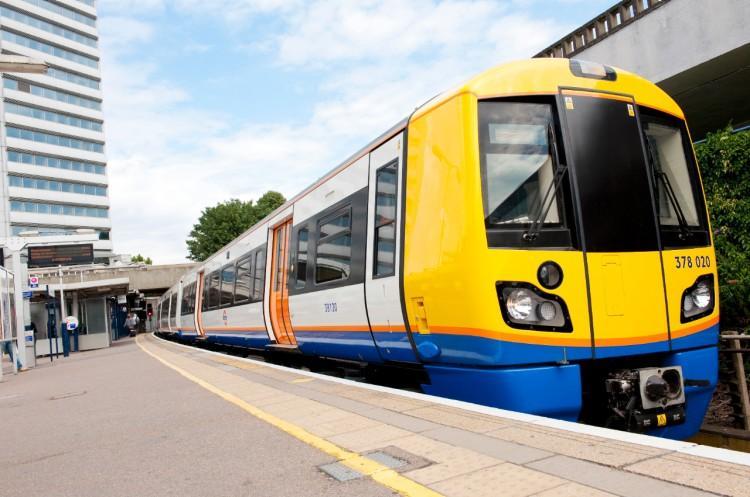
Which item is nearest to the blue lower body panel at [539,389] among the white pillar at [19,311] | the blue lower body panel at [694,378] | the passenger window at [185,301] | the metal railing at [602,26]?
the blue lower body panel at [694,378]

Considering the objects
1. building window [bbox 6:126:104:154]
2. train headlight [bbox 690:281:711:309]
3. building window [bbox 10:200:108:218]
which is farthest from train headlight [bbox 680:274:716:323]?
building window [bbox 6:126:104:154]

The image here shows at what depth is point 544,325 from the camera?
14.7 ft

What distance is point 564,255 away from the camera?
459 centimetres

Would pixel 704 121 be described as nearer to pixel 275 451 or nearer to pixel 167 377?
pixel 167 377

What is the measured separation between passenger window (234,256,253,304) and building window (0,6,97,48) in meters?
76.9

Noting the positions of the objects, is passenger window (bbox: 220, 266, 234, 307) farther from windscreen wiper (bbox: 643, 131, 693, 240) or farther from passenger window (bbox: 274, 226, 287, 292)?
windscreen wiper (bbox: 643, 131, 693, 240)

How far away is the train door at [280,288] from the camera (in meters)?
9.90

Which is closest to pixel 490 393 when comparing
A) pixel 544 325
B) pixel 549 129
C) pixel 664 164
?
pixel 544 325

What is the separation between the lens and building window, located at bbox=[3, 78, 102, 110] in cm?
7062

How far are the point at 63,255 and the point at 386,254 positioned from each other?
→ 40.1 m

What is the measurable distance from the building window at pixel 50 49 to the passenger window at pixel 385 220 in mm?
81969

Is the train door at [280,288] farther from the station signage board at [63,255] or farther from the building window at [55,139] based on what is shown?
the building window at [55,139]

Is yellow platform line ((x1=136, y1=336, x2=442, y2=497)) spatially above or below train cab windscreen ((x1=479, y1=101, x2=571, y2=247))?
below

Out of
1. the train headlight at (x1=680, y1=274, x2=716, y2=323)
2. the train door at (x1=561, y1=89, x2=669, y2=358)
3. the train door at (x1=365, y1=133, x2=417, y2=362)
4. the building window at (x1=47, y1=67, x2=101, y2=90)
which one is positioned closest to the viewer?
the train door at (x1=561, y1=89, x2=669, y2=358)
